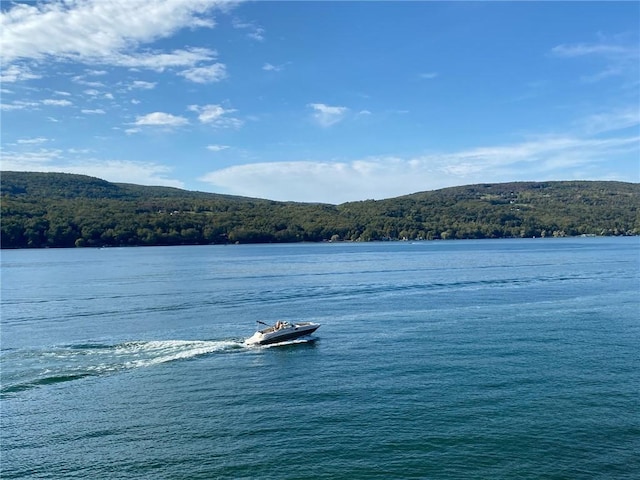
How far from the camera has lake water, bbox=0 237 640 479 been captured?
103ft

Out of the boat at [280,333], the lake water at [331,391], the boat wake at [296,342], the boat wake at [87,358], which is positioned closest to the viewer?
the lake water at [331,391]

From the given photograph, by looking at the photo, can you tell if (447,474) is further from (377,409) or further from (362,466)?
(377,409)

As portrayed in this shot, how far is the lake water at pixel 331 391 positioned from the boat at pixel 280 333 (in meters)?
1.41

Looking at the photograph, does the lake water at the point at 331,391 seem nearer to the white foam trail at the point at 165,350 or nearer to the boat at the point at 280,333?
the white foam trail at the point at 165,350

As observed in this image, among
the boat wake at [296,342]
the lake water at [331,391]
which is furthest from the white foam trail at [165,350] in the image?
the boat wake at [296,342]

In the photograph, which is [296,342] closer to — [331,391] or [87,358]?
[331,391]

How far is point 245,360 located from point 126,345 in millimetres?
15011

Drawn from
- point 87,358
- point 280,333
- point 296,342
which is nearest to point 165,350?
point 87,358

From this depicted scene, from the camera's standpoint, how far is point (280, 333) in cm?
6197

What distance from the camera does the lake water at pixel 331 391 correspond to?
3144cm

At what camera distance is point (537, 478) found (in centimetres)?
2888

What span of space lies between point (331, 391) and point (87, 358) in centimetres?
2717

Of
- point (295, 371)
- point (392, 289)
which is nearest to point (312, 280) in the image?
point (392, 289)

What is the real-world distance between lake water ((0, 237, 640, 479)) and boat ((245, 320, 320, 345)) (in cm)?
141
